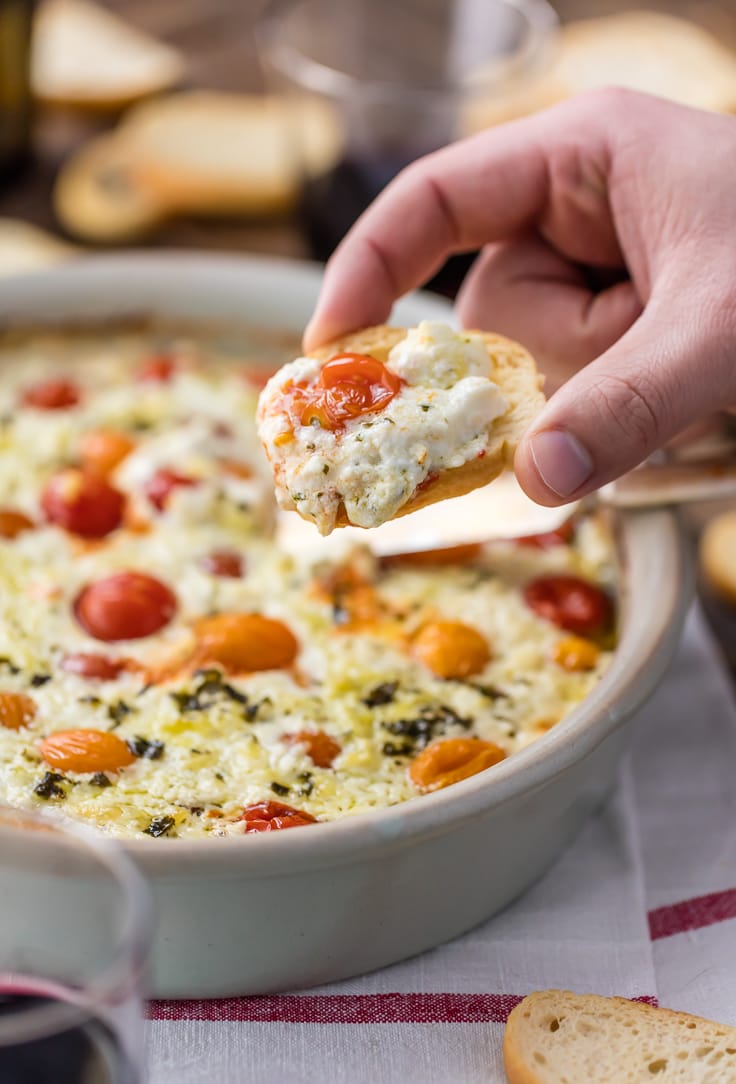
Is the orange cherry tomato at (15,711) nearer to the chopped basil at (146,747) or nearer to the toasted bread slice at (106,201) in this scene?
the chopped basil at (146,747)

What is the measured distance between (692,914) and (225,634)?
1.15 m

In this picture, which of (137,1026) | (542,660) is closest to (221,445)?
(542,660)

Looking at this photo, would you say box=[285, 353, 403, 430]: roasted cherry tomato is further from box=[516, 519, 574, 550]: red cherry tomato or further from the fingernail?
box=[516, 519, 574, 550]: red cherry tomato

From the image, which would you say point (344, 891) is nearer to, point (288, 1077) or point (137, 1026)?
point (288, 1077)

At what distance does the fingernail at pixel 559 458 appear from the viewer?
219cm

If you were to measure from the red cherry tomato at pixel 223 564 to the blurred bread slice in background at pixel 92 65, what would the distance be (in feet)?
9.51

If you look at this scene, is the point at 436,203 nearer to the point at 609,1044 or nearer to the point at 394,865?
the point at 394,865

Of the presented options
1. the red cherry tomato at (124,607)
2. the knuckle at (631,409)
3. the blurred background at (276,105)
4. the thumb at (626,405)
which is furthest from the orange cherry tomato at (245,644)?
the blurred background at (276,105)

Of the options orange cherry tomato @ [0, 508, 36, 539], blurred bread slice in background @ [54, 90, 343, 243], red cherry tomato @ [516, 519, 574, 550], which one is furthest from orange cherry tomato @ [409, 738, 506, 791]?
blurred bread slice in background @ [54, 90, 343, 243]

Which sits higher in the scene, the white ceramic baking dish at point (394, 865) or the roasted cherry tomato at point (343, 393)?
the roasted cherry tomato at point (343, 393)

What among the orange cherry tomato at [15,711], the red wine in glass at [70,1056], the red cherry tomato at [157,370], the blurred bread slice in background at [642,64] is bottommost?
the red cherry tomato at [157,370]

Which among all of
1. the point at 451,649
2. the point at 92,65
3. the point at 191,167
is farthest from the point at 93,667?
the point at 92,65

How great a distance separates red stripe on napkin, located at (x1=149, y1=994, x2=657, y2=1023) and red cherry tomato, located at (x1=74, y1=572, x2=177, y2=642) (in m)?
0.87

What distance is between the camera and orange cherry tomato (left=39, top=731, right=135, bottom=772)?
2.56 meters
